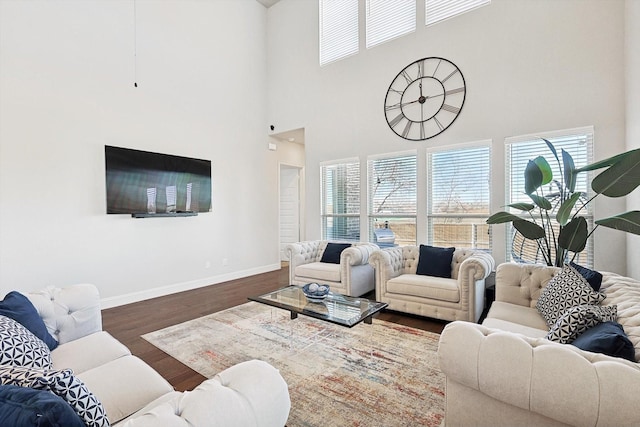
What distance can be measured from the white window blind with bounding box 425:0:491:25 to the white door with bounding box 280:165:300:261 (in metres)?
4.13

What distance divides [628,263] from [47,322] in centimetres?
512

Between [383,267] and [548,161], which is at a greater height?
[548,161]

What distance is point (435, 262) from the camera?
12.5ft

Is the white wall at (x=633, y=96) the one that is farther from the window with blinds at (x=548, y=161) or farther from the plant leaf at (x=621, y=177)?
the plant leaf at (x=621, y=177)

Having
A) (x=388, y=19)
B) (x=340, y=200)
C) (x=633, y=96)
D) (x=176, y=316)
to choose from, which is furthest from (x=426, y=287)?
(x=388, y=19)

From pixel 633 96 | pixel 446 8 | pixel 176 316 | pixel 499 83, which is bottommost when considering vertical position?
pixel 176 316

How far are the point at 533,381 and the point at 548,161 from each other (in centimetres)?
339

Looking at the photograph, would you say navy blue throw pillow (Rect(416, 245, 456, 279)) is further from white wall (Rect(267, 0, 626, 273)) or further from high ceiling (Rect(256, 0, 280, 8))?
high ceiling (Rect(256, 0, 280, 8))

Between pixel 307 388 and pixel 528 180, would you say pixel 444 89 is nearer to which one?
pixel 528 180

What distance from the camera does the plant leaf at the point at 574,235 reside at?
2621 mm

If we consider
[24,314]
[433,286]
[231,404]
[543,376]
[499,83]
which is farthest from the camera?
[499,83]

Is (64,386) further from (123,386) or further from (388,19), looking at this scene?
(388,19)

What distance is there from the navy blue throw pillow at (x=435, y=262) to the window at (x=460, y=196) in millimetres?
596

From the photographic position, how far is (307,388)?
2.20m
